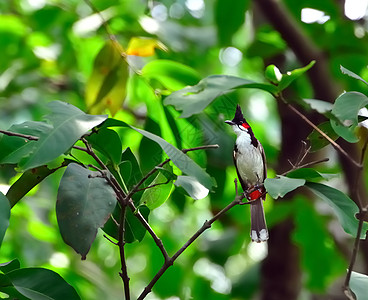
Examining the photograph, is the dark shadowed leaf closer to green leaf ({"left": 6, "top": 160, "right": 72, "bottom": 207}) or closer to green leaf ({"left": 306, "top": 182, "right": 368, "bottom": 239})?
green leaf ({"left": 6, "top": 160, "right": 72, "bottom": 207})

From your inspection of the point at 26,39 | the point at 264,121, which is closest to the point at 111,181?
the point at 26,39

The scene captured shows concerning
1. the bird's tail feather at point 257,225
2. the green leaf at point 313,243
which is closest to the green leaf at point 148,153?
the bird's tail feather at point 257,225

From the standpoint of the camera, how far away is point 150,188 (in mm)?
1038

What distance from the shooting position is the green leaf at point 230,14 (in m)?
1.96

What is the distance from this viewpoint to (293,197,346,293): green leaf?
2123 mm

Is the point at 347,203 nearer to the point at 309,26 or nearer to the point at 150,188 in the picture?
the point at 150,188

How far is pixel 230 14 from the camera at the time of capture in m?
1.97

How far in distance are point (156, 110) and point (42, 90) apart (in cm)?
174

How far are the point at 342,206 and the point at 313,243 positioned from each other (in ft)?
3.99

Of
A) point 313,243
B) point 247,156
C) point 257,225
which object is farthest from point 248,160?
point 313,243

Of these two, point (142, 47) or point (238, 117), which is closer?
point (238, 117)

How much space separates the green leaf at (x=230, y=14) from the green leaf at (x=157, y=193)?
102 cm

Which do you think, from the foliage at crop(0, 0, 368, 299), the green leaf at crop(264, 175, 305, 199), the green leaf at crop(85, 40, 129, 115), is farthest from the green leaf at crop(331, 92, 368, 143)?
the green leaf at crop(85, 40, 129, 115)

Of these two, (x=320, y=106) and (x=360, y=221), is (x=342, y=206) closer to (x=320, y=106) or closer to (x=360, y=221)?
(x=360, y=221)
